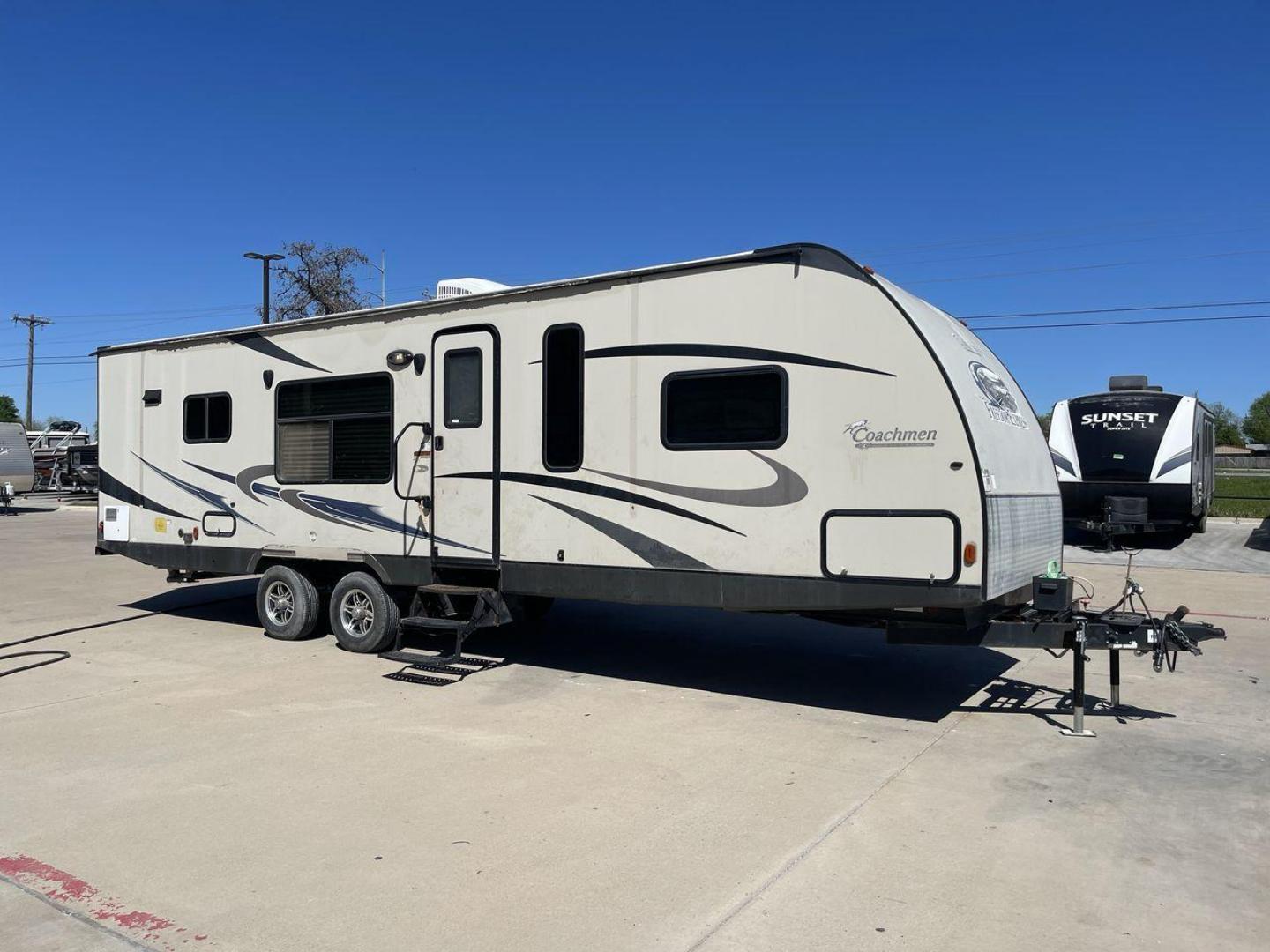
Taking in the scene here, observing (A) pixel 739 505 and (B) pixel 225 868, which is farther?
→ (A) pixel 739 505

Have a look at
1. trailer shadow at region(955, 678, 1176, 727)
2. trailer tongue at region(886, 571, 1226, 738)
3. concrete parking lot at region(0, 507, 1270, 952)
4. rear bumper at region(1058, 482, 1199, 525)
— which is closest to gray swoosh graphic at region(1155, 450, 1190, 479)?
rear bumper at region(1058, 482, 1199, 525)

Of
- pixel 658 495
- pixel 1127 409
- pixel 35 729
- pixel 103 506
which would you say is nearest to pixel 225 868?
pixel 35 729

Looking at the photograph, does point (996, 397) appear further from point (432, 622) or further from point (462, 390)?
point (432, 622)

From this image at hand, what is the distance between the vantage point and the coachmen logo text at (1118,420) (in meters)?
18.5

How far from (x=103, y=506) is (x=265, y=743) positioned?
6.23 m

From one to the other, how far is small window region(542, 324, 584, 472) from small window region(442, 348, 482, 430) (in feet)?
2.33

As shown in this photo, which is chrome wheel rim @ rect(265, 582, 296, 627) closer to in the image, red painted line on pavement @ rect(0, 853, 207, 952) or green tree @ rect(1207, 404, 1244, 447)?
red painted line on pavement @ rect(0, 853, 207, 952)

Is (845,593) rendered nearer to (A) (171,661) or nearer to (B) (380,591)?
(B) (380,591)

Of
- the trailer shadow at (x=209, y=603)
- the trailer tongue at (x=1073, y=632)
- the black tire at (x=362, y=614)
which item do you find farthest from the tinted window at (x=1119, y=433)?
the trailer shadow at (x=209, y=603)

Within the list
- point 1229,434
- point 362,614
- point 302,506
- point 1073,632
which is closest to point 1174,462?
point 1073,632

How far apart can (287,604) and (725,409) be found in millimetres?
5199

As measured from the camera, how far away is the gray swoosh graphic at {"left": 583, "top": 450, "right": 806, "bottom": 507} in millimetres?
6652

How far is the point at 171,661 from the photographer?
29.0ft

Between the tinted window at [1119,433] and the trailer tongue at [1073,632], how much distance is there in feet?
42.2
